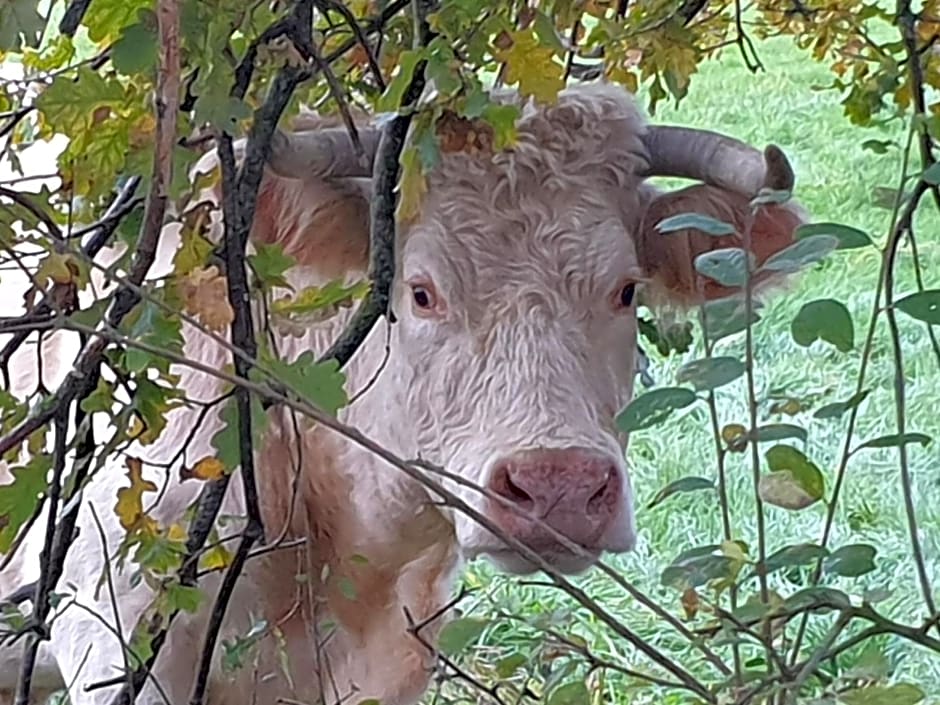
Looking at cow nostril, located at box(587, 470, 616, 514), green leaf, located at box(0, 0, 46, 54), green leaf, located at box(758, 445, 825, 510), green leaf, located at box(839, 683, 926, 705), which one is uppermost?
cow nostril, located at box(587, 470, 616, 514)

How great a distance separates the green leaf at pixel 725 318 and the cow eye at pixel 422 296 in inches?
34.8

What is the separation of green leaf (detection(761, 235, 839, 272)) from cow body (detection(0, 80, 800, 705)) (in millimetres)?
684

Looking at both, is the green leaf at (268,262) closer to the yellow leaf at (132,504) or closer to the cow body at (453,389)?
the yellow leaf at (132,504)

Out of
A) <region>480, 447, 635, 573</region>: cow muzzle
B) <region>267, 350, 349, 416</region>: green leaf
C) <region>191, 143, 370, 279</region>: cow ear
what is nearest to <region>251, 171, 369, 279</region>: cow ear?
<region>191, 143, 370, 279</region>: cow ear

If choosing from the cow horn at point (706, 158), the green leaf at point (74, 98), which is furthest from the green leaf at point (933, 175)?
the cow horn at point (706, 158)

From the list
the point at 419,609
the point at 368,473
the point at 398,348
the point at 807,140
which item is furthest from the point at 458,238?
the point at 807,140

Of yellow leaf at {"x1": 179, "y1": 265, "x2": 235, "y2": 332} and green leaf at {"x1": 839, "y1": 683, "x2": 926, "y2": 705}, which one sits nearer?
green leaf at {"x1": 839, "y1": 683, "x2": 926, "y2": 705}

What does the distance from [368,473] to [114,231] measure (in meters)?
0.90

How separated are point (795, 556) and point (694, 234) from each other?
1.06 meters

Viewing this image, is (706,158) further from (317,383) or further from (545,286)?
(317,383)

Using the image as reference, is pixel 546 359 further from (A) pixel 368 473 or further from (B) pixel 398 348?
(A) pixel 368 473

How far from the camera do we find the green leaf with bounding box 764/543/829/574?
0.88 meters

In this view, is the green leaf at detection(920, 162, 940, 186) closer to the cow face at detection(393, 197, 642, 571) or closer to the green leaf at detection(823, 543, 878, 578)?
the green leaf at detection(823, 543, 878, 578)

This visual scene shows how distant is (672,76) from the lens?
141 cm
